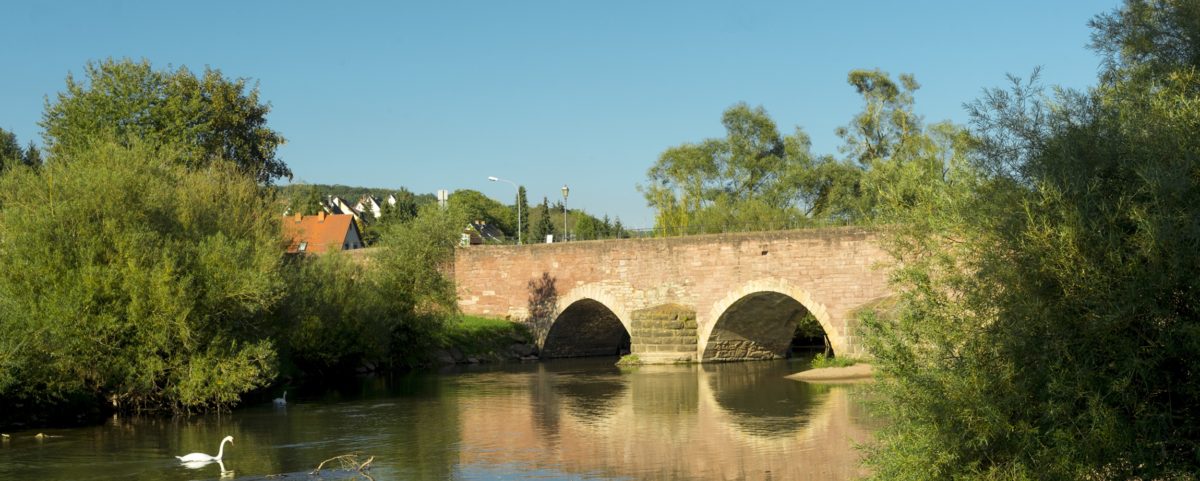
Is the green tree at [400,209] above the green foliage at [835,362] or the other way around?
above

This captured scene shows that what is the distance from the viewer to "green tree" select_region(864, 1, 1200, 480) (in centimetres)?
780

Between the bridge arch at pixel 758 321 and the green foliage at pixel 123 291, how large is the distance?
1159 centimetres

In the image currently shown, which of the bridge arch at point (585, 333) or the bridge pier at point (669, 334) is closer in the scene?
the bridge pier at point (669, 334)

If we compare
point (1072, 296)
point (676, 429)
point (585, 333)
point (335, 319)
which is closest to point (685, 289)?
point (585, 333)

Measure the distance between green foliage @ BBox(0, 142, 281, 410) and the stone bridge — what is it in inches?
455

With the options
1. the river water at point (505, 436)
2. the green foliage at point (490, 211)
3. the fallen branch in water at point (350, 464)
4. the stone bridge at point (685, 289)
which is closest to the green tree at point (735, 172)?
the stone bridge at point (685, 289)

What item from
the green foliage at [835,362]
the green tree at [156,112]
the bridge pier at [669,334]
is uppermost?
the green tree at [156,112]

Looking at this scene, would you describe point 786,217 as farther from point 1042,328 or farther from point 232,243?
point 1042,328

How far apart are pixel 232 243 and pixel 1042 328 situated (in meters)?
15.8

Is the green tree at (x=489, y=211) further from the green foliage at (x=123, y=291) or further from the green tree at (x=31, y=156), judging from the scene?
the green foliage at (x=123, y=291)

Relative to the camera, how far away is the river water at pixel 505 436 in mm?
13883

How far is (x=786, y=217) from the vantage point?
42406 millimetres

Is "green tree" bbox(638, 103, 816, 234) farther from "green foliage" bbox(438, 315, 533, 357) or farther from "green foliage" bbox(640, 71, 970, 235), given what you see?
"green foliage" bbox(438, 315, 533, 357)

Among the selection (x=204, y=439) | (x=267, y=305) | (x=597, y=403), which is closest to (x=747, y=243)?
(x=597, y=403)
